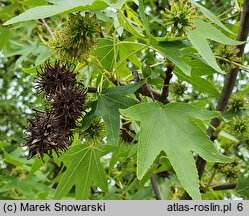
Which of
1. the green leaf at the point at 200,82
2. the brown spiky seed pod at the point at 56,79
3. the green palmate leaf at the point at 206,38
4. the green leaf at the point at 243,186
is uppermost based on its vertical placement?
the green palmate leaf at the point at 206,38

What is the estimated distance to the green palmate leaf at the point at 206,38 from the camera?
1.40m

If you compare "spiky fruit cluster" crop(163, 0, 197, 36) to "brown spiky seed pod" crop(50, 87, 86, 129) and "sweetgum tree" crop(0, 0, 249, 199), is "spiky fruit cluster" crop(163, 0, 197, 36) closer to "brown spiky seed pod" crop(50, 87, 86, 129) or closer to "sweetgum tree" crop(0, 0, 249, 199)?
"sweetgum tree" crop(0, 0, 249, 199)

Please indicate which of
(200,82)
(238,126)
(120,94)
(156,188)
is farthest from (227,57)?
(156,188)

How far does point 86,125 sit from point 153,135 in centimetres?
20

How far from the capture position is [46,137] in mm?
1406

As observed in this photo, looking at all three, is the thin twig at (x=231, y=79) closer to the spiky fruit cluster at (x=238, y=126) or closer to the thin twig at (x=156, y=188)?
the spiky fruit cluster at (x=238, y=126)

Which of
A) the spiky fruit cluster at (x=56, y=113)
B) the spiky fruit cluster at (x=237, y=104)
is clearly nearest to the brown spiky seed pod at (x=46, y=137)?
the spiky fruit cluster at (x=56, y=113)

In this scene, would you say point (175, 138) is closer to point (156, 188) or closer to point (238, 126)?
point (238, 126)

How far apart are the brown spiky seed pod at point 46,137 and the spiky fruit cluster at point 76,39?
21 centimetres

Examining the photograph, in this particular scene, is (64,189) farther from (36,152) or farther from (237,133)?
(237,133)

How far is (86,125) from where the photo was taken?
57.9 inches

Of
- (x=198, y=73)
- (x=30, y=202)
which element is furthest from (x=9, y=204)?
(x=198, y=73)

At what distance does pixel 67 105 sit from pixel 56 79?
10 centimetres

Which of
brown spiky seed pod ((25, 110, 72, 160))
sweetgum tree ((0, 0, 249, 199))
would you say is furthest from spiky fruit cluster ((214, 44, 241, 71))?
brown spiky seed pod ((25, 110, 72, 160))
